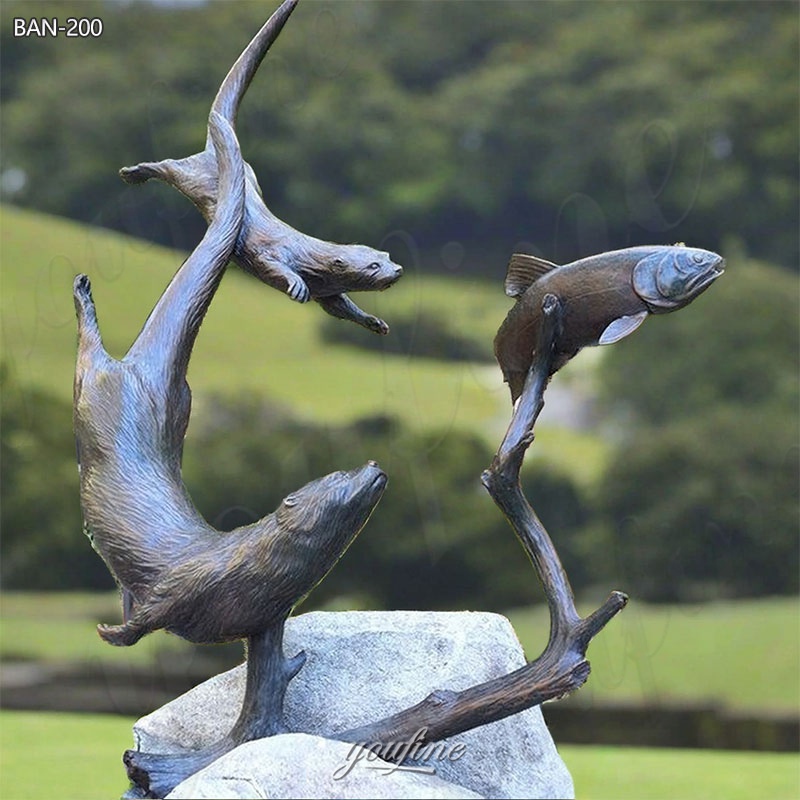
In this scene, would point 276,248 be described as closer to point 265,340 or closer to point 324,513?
point 324,513

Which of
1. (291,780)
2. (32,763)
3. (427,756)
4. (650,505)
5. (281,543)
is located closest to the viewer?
(291,780)

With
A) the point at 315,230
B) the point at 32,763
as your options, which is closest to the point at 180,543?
the point at 32,763

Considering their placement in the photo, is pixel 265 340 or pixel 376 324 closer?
pixel 376 324

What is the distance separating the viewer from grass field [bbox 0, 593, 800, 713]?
15.6 ft

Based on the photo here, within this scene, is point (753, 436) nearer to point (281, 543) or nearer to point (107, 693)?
point (107, 693)

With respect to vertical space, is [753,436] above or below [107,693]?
above

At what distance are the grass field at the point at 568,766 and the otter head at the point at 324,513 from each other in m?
1.99

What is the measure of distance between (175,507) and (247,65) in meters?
0.87

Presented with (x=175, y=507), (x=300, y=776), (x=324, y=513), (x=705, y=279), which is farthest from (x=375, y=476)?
(x=705, y=279)

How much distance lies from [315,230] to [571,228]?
101cm

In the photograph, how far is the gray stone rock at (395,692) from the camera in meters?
2.05

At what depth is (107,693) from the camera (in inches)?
191

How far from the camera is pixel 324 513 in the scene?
5.94 feet

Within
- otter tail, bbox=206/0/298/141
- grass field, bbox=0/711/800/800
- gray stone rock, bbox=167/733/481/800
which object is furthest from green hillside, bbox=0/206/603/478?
gray stone rock, bbox=167/733/481/800
